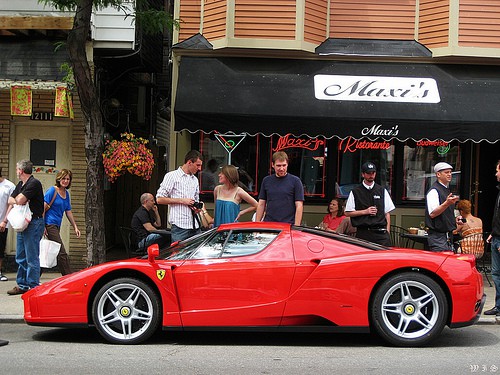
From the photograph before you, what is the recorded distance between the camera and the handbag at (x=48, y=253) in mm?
9539

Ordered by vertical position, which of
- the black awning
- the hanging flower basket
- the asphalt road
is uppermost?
the black awning

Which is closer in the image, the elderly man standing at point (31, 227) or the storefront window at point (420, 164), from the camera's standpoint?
the elderly man standing at point (31, 227)

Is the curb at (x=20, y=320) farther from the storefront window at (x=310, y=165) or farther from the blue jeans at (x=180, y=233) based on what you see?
the storefront window at (x=310, y=165)

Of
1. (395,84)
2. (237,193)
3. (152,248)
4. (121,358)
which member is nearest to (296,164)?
(395,84)

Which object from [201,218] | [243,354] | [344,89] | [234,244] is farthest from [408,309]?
[344,89]

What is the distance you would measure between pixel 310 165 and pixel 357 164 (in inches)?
32.4

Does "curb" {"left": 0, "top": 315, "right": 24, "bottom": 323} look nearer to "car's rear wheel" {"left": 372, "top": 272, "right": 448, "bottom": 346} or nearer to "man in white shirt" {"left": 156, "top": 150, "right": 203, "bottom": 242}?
"man in white shirt" {"left": 156, "top": 150, "right": 203, "bottom": 242}

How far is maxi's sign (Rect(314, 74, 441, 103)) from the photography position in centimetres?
1086

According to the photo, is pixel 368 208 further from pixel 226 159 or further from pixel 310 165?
pixel 226 159

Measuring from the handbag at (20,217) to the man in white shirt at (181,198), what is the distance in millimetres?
1760

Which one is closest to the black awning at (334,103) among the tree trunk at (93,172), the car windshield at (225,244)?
the tree trunk at (93,172)

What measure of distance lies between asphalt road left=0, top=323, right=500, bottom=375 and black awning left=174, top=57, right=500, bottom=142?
3798mm

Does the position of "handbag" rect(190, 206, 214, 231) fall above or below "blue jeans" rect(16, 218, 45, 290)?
above

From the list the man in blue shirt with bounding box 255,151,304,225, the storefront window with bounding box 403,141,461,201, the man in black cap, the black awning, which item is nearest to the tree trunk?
the black awning
